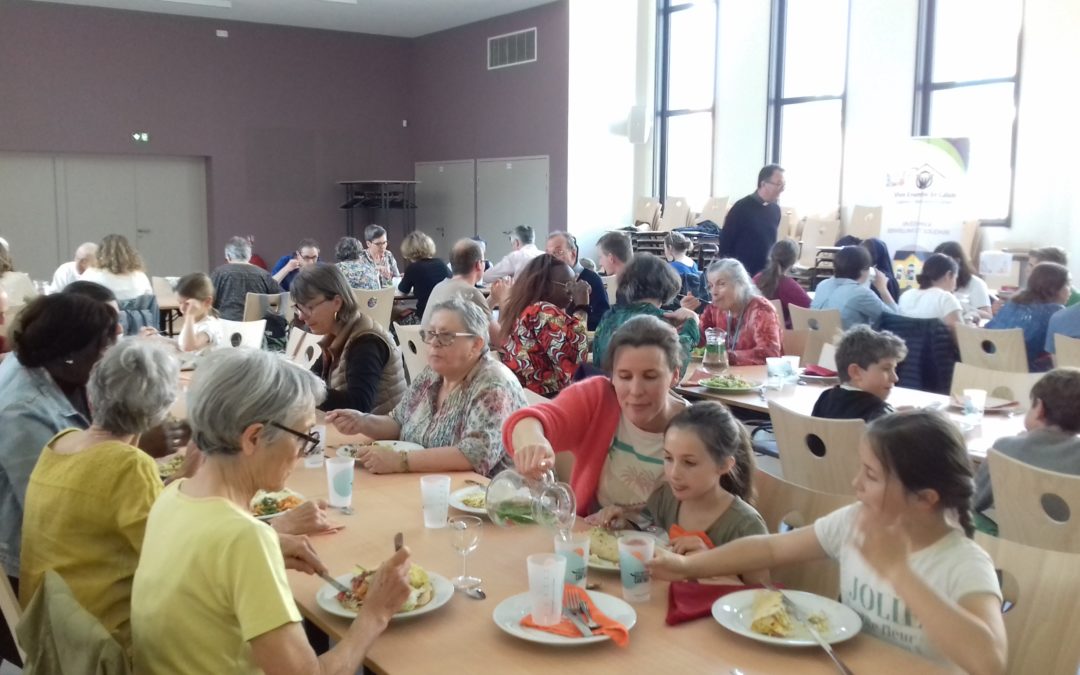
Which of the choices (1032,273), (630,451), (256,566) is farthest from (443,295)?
(256,566)

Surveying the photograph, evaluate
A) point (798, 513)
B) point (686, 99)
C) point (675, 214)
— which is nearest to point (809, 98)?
point (686, 99)

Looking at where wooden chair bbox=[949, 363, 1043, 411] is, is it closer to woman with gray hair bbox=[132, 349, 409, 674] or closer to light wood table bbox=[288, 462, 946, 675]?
light wood table bbox=[288, 462, 946, 675]

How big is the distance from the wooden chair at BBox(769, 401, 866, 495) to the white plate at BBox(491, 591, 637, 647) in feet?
4.49

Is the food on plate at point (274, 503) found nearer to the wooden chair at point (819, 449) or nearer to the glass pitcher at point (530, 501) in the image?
the glass pitcher at point (530, 501)

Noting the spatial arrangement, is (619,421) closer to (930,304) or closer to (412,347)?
(412,347)

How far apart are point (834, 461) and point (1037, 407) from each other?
625 millimetres

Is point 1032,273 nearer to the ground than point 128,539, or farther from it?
farther from it

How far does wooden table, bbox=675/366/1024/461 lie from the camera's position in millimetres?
3490

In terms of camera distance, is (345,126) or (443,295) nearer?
(443,295)

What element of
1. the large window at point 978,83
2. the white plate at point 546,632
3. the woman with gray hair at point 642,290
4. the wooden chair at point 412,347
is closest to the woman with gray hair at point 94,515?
the white plate at point 546,632

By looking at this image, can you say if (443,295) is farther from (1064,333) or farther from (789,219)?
(789,219)

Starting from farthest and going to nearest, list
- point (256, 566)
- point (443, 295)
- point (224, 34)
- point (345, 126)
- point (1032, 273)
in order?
point (345, 126) → point (224, 34) → point (443, 295) → point (1032, 273) → point (256, 566)

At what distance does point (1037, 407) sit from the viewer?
297 centimetres

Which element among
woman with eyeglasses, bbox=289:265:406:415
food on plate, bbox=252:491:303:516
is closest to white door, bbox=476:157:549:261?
woman with eyeglasses, bbox=289:265:406:415
